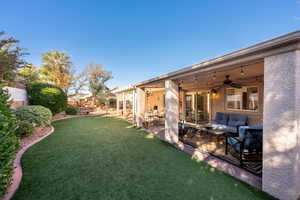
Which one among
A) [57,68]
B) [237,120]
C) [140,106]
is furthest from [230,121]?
[57,68]

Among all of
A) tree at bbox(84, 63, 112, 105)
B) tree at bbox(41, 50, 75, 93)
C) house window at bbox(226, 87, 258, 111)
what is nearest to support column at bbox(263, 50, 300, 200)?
house window at bbox(226, 87, 258, 111)

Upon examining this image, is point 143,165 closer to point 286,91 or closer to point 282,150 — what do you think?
point 282,150

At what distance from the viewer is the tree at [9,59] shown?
218 inches

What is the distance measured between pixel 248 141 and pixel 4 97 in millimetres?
5674

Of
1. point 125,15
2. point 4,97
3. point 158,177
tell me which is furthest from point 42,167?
point 125,15

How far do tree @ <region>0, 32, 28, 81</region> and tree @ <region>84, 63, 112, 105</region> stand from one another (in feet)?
42.7

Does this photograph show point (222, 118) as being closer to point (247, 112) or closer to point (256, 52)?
point (247, 112)

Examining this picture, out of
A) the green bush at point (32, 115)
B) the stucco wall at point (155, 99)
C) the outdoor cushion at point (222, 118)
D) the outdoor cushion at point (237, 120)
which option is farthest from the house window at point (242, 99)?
the green bush at point (32, 115)

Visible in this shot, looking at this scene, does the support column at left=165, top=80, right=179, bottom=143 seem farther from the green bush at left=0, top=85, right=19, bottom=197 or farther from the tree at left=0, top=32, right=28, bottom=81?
the tree at left=0, top=32, right=28, bottom=81

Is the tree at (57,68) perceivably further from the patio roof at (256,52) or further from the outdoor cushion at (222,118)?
the patio roof at (256,52)

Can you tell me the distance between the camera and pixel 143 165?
11.0 ft

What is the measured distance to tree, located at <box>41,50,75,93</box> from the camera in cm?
1898

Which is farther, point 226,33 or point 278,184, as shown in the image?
point 226,33

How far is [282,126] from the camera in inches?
85.7
